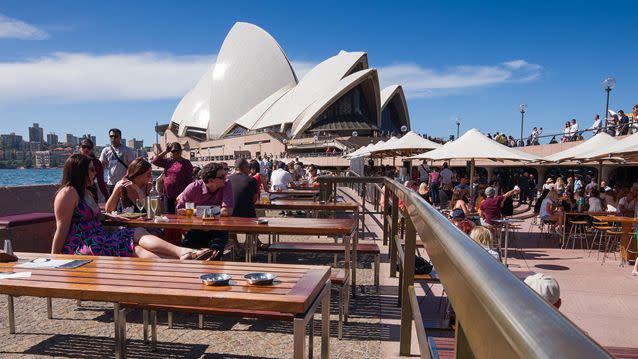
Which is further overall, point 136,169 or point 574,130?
point 574,130

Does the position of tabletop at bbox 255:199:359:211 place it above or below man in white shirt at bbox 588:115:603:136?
below

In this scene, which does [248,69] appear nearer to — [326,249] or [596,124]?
[596,124]

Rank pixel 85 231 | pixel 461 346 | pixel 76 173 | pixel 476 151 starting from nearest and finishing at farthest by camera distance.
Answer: pixel 461 346 → pixel 76 173 → pixel 85 231 → pixel 476 151

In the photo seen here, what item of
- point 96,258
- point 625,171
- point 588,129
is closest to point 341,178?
point 96,258

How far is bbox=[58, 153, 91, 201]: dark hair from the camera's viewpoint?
3.73 m

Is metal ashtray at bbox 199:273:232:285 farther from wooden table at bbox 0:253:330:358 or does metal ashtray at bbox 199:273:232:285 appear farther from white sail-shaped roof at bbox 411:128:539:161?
white sail-shaped roof at bbox 411:128:539:161

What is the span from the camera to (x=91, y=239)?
3836mm

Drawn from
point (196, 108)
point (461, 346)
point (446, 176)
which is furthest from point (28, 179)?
point (461, 346)

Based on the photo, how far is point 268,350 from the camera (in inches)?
132

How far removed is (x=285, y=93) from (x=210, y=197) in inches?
2366

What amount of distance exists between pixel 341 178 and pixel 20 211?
4842 mm

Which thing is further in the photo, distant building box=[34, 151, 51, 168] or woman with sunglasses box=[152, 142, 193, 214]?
distant building box=[34, 151, 51, 168]

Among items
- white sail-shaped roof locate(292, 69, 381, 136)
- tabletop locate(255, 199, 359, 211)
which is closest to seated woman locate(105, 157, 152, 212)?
tabletop locate(255, 199, 359, 211)

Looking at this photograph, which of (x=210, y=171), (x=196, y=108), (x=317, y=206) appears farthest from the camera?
(x=196, y=108)
